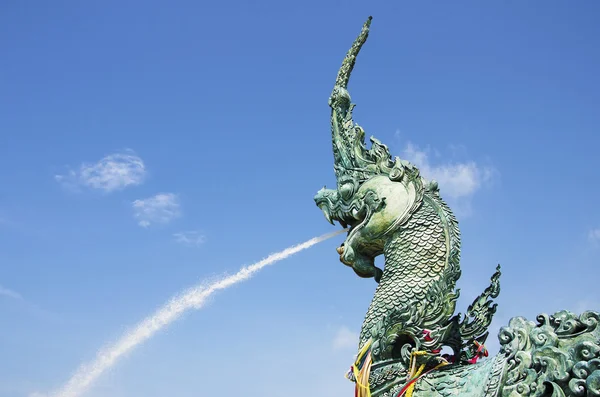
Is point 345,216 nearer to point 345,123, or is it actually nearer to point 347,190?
point 347,190

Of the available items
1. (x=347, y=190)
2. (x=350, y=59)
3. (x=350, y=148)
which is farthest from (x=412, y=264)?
(x=350, y=59)

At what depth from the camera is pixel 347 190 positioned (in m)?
10.5

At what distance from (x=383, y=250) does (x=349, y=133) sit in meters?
1.92

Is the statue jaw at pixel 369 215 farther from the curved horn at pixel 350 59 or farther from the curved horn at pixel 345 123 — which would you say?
the curved horn at pixel 350 59

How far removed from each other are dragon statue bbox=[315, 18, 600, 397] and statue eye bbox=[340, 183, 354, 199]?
0.01m

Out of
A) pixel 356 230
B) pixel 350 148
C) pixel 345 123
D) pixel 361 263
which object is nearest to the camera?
pixel 356 230

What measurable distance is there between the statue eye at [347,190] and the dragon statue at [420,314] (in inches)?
0.6

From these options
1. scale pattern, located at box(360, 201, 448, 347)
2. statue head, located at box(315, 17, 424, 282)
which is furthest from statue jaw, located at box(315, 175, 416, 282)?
scale pattern, located at box(360, 201, 448, 347)

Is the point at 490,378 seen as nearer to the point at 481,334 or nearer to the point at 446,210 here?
the point at 481,334

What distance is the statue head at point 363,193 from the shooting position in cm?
1001

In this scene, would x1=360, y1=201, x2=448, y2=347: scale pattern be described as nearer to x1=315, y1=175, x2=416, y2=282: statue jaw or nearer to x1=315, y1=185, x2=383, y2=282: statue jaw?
x1=315, y1=175, x2=416, y2=282: statue jaw

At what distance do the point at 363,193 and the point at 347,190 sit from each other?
0.30 meters

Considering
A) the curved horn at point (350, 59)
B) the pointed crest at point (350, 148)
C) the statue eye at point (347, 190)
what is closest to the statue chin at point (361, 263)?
the statue eye at point (347, 190)

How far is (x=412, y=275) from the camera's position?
9.54 metres
